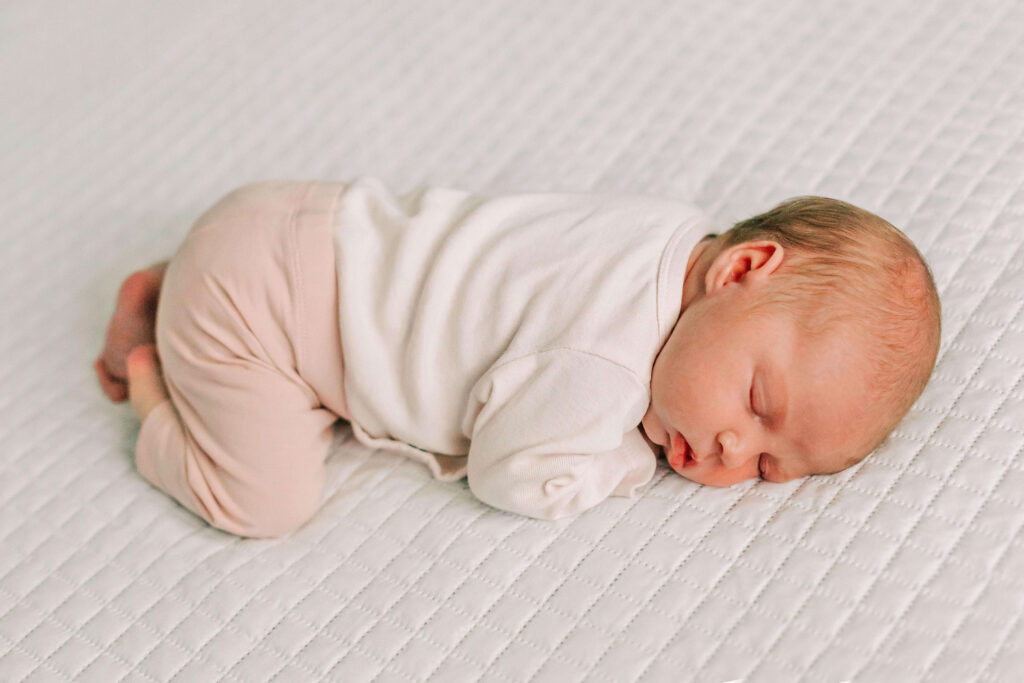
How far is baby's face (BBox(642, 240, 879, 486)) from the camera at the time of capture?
3.11 feet

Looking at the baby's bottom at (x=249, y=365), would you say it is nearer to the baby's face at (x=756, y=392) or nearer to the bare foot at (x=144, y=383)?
the bare foot at (x=144, y=383)

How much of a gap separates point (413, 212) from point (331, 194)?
101mm

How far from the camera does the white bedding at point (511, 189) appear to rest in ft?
3.10

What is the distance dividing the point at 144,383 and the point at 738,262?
2.39 ft

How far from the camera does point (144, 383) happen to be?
1214mm

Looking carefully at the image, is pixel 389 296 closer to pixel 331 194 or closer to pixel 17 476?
pixel 331 194

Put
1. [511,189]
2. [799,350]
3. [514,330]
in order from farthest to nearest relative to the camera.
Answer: [511,189], [514,330], [799,350]

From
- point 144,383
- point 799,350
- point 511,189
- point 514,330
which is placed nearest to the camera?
point 799,350

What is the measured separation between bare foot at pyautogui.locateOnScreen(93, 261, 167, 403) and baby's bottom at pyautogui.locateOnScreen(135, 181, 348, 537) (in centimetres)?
12

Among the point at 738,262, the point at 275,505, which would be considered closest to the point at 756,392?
the point at 738,262

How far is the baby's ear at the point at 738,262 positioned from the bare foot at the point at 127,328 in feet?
2.37

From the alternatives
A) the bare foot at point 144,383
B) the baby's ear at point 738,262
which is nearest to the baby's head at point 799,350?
the baby's ear at point 738,262

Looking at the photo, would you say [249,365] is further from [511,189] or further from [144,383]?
[511,189]

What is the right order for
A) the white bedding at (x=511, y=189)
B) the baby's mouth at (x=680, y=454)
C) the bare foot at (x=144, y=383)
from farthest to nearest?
the bare foot at (x=144, y=383)
the baby's mouth at (x=680, y=454)
the white bedding at (x=511, y=189)
